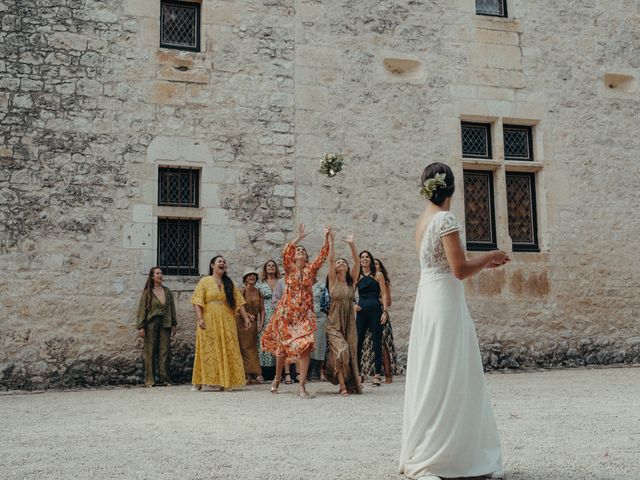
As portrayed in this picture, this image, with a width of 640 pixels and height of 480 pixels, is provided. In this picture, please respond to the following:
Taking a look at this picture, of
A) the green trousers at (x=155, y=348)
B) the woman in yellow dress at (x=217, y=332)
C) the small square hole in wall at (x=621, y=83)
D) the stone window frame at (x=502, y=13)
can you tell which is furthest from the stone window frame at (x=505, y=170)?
the green trousers at (x=155, y=348)

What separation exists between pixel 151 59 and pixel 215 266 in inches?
116

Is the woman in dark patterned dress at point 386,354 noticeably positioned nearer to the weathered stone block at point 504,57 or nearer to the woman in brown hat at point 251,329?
the woman in brown hat at point 251,329

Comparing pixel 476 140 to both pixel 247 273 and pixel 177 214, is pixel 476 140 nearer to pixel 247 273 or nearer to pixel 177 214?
pixel 247 273

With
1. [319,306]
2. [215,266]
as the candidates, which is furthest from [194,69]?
[319,306]

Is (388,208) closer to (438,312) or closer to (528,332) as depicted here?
(528,332)

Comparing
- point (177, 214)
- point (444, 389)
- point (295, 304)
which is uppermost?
point (177, 214)

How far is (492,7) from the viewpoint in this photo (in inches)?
426

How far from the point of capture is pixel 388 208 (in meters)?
9.70

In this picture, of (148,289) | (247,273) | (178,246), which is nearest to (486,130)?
(247,273)

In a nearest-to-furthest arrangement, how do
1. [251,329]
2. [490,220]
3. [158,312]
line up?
[158,312]
[251,329]
[490,220]

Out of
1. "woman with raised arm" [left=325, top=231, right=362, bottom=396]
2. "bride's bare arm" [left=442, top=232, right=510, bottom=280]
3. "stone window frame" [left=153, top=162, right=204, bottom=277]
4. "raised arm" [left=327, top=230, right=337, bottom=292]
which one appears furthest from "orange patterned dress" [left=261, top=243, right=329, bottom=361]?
"bride's bare arm" [left=442, top=232, right=510, bottom=280]

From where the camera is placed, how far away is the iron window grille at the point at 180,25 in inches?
368

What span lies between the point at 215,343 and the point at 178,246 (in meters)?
1.58

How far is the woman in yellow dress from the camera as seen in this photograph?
26.1 feet
